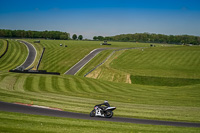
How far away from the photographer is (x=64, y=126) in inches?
650

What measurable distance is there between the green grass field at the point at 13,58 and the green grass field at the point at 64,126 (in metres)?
57.2

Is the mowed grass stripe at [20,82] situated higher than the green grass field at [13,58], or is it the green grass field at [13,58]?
the green grass field at [13,58]

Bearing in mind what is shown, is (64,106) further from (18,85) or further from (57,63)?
(57,63)

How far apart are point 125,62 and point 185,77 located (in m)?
24.7

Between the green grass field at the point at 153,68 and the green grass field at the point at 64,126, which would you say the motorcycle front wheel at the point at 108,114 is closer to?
the green grass field at the point at 64,126

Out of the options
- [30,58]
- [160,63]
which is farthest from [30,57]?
[160,63]

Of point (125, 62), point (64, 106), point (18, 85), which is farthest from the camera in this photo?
point (125, 62)

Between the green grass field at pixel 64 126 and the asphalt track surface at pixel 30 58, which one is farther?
the asphalt track surface at pixel 30 58

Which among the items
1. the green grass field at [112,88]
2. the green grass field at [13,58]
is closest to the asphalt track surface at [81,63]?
the green grass field at [112,88]

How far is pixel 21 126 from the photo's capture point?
52.1 feet

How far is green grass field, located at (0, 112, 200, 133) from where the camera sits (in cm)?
1552

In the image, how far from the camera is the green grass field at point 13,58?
7425 centimetres

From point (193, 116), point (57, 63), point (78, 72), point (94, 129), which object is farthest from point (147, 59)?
point (94, 129)

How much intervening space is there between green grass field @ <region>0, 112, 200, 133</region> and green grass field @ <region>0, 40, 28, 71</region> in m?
57.2
